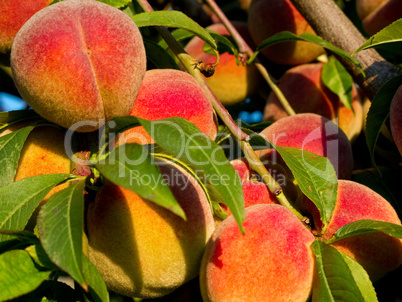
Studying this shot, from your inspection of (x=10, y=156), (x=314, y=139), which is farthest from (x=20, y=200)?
(x=314, y=139)

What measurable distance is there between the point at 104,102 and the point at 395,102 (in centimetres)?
55

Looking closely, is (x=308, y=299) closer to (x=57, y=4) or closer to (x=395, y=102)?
(x=395, y=102)

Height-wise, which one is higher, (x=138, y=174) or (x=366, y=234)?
(x=138, y=174)

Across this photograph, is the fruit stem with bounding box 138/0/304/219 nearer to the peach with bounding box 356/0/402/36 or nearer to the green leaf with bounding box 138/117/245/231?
the green leaf with bounding box 138/117/245/231

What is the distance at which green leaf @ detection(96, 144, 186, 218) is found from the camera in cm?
55

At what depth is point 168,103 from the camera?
0.78m

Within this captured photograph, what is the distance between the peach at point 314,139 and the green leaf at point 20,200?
0.45m

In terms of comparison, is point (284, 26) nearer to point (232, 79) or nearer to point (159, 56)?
point (232, 79)

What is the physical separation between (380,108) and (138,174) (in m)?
0.60

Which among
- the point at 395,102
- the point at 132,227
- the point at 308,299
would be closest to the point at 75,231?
the point at 132,227

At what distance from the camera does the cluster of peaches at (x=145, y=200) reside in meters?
0.70

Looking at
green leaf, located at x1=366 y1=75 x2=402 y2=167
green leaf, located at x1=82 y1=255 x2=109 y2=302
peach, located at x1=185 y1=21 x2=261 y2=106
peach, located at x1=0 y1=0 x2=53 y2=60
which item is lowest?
peach, located at x1=185 y1=21 x2=261 y2=106

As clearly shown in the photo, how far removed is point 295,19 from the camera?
1302mm

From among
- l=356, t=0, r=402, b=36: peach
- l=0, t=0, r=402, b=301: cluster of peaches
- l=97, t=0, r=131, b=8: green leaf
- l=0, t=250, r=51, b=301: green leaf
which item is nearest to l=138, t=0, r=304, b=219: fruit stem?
l=0, t=0, r=402, b=301: cluster of peaches
